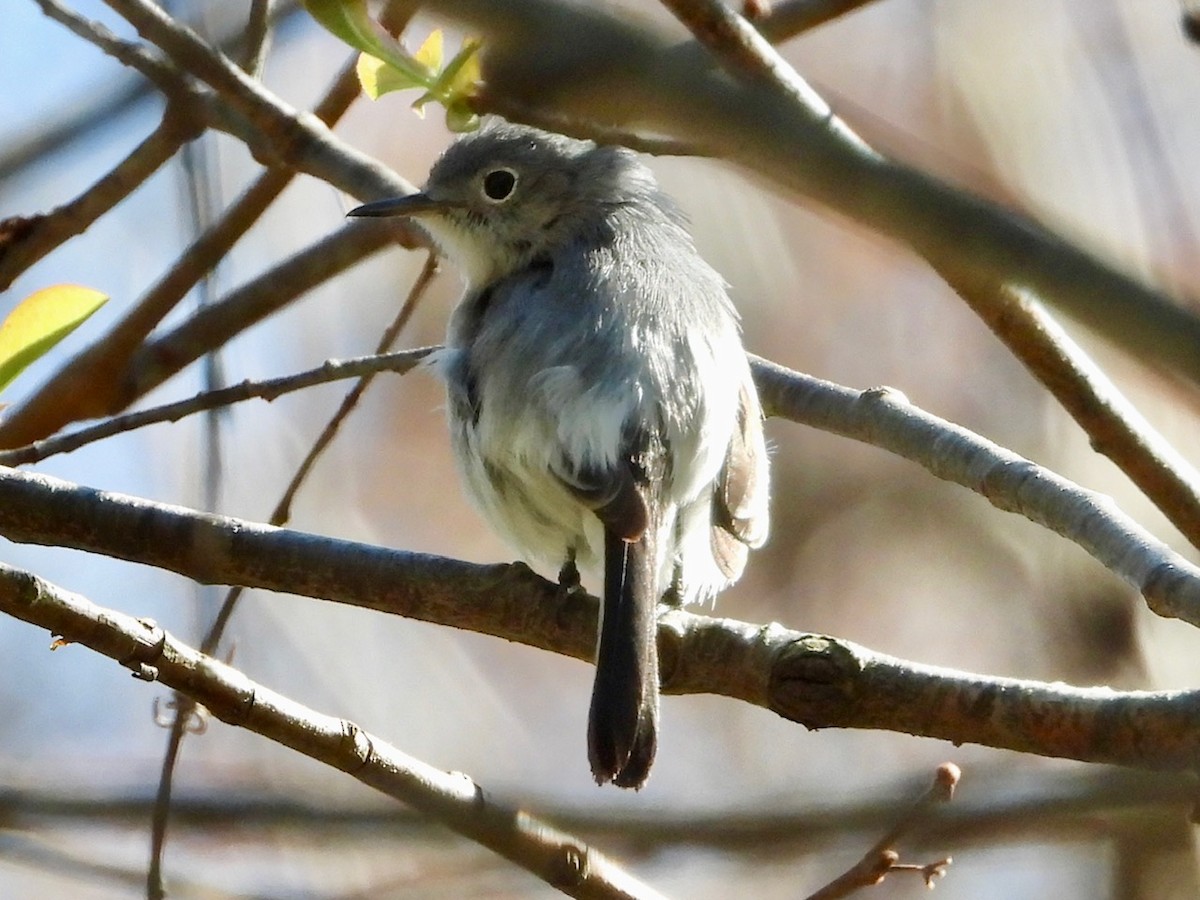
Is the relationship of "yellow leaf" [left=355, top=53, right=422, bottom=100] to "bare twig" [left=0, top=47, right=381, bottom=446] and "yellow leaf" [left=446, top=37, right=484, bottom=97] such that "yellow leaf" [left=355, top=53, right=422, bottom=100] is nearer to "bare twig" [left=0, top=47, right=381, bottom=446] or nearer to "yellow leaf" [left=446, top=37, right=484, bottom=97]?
"yellow leaf" [left=446, top=37, right=484, bottom=97]

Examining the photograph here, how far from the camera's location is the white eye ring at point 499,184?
127 inches

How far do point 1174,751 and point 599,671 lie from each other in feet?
2.68

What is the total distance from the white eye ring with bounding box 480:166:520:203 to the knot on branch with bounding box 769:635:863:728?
5.67 feet

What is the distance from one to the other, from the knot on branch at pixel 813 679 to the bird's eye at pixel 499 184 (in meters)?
1.73

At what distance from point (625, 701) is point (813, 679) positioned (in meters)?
0.33

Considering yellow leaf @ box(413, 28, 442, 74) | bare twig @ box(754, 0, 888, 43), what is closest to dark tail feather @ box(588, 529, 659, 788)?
yellow leaf @ box(413, 28, 442, 74)

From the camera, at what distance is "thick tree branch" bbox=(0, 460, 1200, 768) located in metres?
1.63

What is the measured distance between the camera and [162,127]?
8.43 ft

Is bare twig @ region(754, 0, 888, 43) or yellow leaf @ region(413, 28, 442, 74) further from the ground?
bare twig @ region(754, 0, 888, 43)

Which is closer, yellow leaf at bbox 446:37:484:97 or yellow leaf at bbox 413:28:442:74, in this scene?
yellow leaf at bbox 446:37:484:97

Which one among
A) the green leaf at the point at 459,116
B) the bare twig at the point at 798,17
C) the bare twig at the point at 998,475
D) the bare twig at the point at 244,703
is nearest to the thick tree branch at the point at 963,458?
the bare twig at the point at 998,475

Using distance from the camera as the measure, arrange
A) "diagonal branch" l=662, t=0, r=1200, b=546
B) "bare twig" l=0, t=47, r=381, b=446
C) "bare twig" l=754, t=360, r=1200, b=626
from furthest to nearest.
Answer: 1. "bare twig" l=0, t=47, r=381, b=446
2. "diagonal branch" l=662, t=0, r=1200, b=546
3. "bare twig" l=754, t=360, r=1200, b=626

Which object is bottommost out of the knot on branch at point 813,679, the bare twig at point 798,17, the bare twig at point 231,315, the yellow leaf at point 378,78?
the knot on branch at point 813,679

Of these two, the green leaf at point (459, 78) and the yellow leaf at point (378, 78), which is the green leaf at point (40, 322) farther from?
the green leaf at point (459, 78)
